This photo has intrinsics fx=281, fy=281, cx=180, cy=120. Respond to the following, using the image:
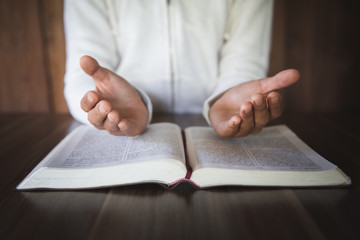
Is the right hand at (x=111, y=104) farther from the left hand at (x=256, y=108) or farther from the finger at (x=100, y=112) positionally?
the left hand at (x=256, y=108)

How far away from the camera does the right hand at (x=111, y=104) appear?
0.50 m

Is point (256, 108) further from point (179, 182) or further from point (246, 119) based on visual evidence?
point (179, 182)

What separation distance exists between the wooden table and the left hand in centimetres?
14

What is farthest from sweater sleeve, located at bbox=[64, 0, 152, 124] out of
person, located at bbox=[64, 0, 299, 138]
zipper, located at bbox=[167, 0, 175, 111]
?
zipper, located at bbox=[167, 0, 175, 111]

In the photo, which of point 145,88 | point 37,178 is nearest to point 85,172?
point 37,178

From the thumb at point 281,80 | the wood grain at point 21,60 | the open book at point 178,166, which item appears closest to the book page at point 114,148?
the open book at point 178,166

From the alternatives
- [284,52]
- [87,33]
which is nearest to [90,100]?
[87,33]

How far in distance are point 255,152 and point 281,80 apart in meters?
0.14

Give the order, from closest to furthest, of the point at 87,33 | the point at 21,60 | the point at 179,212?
the point at 179,212, the point at 87,33, the point at 21,60

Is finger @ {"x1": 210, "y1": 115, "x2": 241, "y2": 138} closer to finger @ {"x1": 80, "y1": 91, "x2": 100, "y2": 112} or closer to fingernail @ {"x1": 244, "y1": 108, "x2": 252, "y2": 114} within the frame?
fingernail @ {"x1": 244, "y1": 108, "x2": 252, "y2": 114}

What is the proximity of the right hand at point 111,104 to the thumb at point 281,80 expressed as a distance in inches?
10.6

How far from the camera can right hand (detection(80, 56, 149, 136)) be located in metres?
0.50

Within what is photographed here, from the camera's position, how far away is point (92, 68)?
53 centimetres

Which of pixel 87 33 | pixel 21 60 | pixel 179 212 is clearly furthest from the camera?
pixel 21 60
